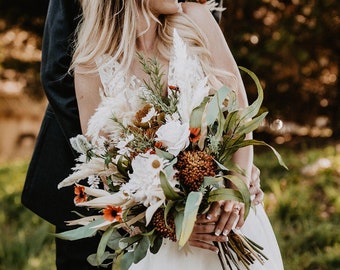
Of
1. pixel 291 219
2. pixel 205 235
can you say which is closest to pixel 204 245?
pixel 205 235

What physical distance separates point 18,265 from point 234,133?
2.93 meters

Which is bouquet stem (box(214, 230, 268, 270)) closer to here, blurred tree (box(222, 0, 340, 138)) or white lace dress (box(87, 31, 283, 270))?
white lace dress (box(87, 31, 283, 270))

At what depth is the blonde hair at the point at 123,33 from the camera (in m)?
2.69

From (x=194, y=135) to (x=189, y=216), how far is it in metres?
0.29

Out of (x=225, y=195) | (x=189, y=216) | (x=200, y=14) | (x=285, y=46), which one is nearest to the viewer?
(x=189, y=216)

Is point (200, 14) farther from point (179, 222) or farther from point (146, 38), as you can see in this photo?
point (179, 222)

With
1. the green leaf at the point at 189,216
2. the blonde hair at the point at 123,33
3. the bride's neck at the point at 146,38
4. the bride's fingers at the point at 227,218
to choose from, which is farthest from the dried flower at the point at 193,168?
the bride's neck at the point at 146,38

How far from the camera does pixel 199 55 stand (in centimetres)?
268

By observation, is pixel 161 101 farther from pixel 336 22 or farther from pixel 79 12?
pixel 336 22

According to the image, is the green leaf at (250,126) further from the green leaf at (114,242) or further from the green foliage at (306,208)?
the green foliage at (306,208)

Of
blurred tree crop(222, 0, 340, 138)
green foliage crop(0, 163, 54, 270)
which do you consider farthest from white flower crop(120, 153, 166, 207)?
blurred tree crop(222, 0, 340, 138)

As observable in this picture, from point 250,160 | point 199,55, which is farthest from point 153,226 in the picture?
point 199,55

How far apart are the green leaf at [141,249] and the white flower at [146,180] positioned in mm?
152

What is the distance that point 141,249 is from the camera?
2088 mm
